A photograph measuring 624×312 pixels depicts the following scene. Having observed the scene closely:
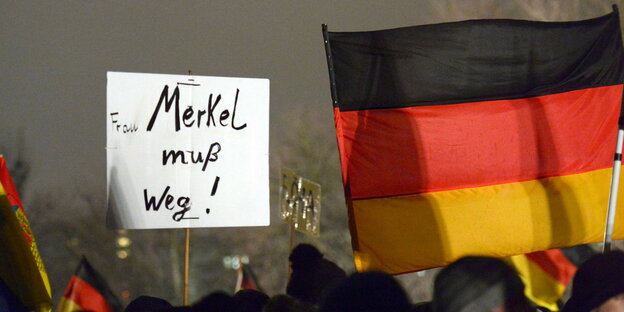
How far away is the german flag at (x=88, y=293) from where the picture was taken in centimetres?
406

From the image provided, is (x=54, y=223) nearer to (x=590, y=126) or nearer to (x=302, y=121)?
(x=302, y=121)

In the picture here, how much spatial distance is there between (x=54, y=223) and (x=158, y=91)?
40.2 ft

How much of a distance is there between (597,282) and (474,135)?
2.17 metres

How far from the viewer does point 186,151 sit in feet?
15.5

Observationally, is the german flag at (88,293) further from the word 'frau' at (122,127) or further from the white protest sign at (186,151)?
the word 'frau' at (122,127)

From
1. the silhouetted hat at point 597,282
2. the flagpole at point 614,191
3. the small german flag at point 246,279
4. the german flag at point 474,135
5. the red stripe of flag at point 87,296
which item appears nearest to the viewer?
the silhouetted hat at point 597,282

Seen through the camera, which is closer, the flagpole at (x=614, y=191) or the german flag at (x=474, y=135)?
the flagpole at (x=614, y=191)

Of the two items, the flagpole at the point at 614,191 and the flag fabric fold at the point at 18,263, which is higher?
the flagpole at the point at 614,191

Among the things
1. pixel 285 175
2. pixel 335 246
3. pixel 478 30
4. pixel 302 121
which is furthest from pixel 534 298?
pixel 302 121

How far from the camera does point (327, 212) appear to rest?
17.5 m

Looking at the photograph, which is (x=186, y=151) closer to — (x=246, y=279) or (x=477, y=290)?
(x=246, y=279)

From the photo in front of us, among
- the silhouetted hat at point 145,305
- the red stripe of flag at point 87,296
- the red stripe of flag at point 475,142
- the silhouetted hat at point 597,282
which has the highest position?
the red stripe of flag at point 475,142

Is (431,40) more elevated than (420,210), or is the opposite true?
(431,40)

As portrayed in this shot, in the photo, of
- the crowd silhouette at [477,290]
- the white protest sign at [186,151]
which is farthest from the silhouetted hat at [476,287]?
the white protest sign at [186,151]
